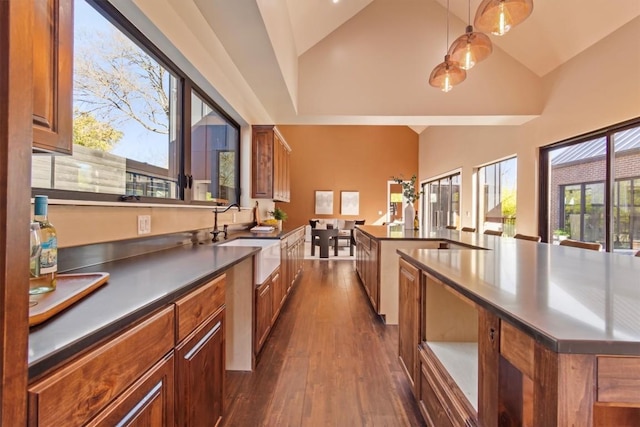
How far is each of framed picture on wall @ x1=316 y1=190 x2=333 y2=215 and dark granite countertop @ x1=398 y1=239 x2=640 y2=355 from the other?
26.0ft

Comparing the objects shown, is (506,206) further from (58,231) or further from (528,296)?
(58,231)

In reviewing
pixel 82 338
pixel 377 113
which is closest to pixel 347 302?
pixel 377 113

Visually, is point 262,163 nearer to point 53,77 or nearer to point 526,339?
point 53,77

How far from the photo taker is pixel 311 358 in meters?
2.34

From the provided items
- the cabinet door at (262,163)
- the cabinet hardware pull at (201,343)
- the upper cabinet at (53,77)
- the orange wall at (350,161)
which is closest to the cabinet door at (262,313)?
the cabinet hardware pull at (201,343)

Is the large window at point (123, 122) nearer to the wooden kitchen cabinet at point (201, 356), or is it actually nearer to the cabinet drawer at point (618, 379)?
the wooden kitchen cabinet at point (201, 356)

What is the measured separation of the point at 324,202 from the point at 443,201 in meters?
3.57

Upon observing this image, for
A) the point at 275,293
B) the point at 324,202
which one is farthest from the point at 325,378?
the point at 324,202

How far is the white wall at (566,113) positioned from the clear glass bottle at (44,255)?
4.57 m

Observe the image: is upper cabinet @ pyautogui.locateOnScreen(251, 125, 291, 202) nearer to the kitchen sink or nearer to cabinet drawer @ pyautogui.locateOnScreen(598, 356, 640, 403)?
the kitchen sink

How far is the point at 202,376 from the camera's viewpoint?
1.24 meters

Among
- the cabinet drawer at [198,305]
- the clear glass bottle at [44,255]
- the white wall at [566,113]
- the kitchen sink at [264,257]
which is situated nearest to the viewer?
the clear glass bottle at [44,255]

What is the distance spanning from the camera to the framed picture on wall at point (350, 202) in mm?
9508

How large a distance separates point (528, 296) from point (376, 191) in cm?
874
